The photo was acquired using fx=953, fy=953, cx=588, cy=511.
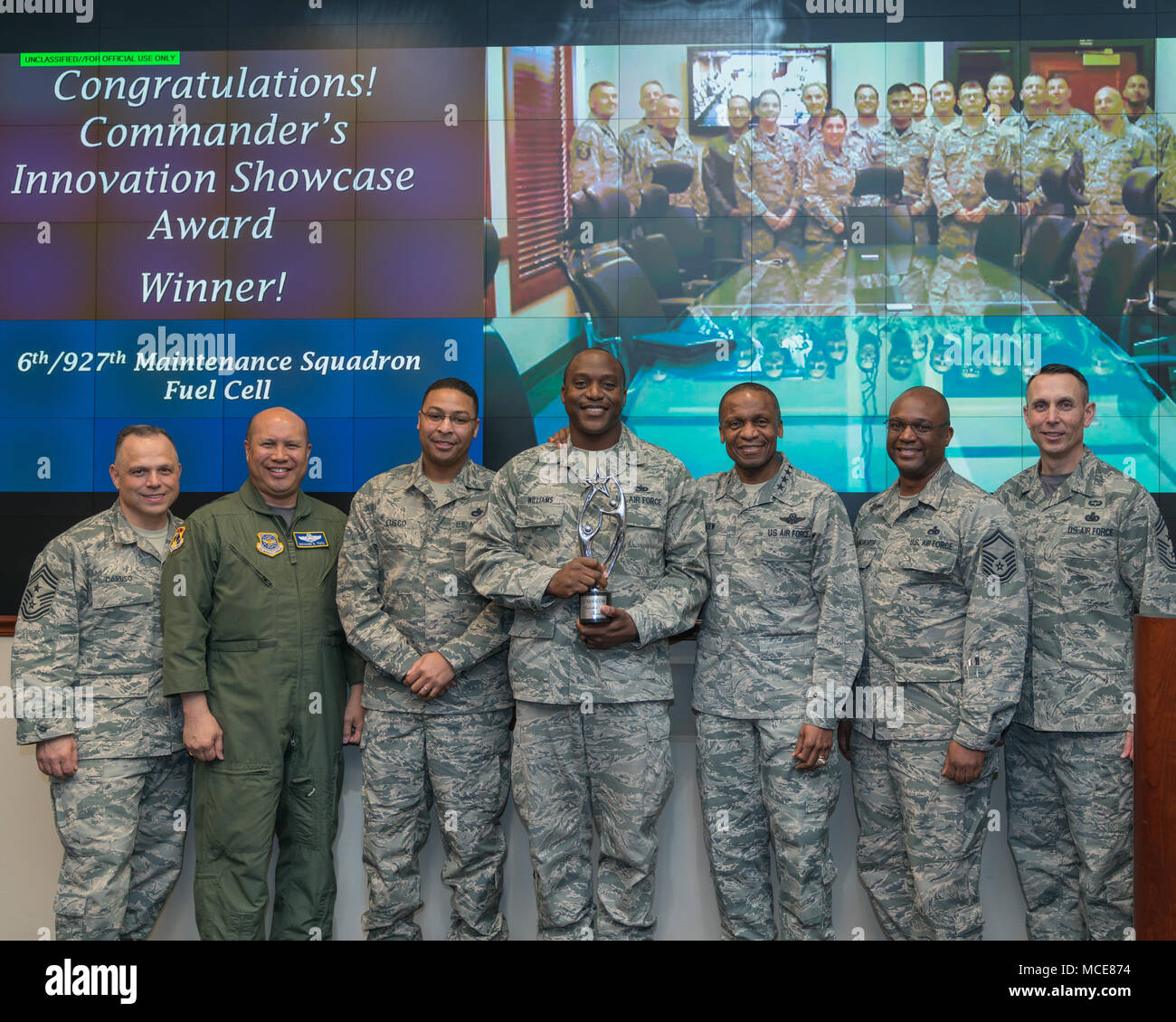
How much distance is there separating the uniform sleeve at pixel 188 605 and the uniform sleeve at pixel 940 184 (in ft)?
10.8

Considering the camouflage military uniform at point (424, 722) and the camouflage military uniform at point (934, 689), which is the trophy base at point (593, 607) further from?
the camouflage military uniform at point (934, 689)

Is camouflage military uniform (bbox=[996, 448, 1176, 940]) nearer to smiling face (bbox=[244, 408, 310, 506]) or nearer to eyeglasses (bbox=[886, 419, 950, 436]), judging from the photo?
eyeglasses (bbox=[886, 419, 950, 436])

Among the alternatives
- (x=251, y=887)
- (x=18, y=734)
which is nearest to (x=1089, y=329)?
(x=251, y=887)

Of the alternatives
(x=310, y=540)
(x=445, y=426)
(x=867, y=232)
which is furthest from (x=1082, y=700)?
(x=310, y=540)

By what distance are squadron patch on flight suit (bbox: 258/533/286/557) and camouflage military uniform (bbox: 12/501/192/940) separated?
0.36m

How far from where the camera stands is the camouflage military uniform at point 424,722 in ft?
9.50

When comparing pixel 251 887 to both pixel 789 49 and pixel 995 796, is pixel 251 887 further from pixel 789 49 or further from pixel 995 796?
pixel 789 49

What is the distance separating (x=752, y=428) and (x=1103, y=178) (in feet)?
8.31

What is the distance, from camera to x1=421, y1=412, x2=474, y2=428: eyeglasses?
3037 mm

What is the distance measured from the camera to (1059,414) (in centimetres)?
296

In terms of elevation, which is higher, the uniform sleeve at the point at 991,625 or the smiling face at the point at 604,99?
the smiling face at the point at 604,99

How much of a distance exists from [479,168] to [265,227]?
39.8 inches

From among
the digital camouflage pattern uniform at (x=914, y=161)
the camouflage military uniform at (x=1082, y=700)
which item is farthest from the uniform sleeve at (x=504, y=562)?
the digital camouflage pattern uniform at (x=914, y=161)

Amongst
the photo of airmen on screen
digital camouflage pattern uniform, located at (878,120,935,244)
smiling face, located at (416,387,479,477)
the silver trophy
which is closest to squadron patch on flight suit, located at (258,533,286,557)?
smiling face, located at (416,387,479,477)
